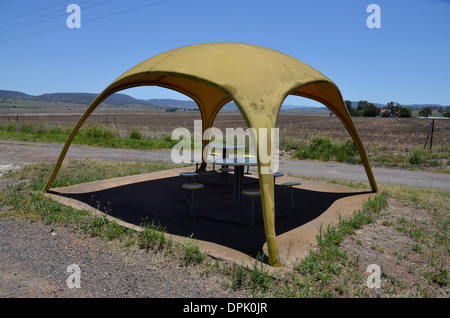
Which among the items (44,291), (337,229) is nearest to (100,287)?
(44,291)

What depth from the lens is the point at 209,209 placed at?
7.25 meters

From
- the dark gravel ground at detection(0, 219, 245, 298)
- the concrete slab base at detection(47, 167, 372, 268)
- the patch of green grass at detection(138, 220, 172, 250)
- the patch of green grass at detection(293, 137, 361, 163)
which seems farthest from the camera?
the patch of green grass at detection(293, 137, 361, 163)

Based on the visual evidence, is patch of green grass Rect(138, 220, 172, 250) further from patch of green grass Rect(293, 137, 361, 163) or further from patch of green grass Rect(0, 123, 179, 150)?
patch of green grass Rect(0, 123, 179, 150)

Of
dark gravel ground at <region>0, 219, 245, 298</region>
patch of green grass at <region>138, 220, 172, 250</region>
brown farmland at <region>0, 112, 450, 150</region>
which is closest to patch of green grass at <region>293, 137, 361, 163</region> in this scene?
brown farmland at <region>0, 112, 450, 150</region>

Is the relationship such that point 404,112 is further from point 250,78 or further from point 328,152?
point 250,78

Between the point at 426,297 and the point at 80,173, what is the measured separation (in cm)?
936

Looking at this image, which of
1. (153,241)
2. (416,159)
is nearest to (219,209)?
(153,241)

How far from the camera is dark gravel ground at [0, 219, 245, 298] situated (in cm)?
400

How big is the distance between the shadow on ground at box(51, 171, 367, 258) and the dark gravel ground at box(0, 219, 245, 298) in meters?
1.02

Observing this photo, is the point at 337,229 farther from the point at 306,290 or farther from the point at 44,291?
the point at 44,291

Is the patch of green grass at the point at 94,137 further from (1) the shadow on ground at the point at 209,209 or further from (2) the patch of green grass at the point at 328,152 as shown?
(1) the shadow on ground at the point at 209,209

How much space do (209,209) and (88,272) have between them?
3120 millimetres

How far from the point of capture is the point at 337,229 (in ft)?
19.9

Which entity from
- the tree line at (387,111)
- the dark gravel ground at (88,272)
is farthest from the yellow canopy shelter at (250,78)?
the tree line at (387,111)
